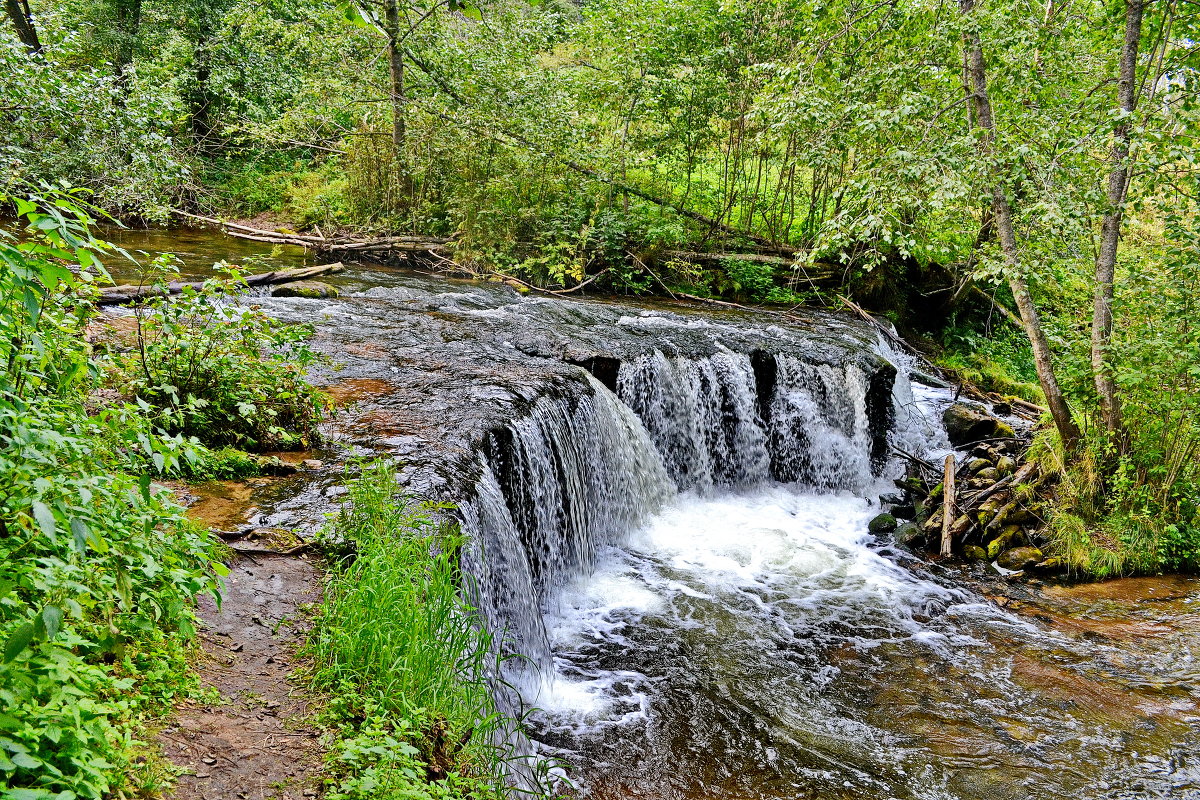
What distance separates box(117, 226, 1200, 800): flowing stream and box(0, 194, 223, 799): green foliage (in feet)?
5.81

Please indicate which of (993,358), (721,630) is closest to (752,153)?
(993,358)

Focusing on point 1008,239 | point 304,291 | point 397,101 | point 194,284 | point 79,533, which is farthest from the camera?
point 397,101

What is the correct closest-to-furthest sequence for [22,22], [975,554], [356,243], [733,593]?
[733,593] < [975,554] < [22,22] < [356,243]

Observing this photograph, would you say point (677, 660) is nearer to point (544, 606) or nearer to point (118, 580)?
point (544, 606)

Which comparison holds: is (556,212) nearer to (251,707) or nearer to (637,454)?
(637,454)

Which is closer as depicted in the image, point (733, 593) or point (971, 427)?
point (733, 593)

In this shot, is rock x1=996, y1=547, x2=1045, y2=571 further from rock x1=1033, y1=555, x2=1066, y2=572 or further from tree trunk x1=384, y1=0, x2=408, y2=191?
tree trunk x1=384, y1=0, x2=408, y2=191

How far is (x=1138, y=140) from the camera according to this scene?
249 inches

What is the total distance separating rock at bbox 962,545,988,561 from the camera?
8.30 m

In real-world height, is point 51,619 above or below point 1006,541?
above

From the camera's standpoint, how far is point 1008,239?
8.06 metres

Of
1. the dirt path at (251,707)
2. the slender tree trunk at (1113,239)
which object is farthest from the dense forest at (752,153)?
the dirt path at (251,707)

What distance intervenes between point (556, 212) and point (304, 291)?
6.44 metres

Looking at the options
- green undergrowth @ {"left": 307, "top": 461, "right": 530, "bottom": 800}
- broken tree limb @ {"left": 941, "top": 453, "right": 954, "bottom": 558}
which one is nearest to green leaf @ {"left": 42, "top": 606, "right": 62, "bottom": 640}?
green undergrowth @ {"left": 307, "top": 461, "right": 530, "bottom": 800}
